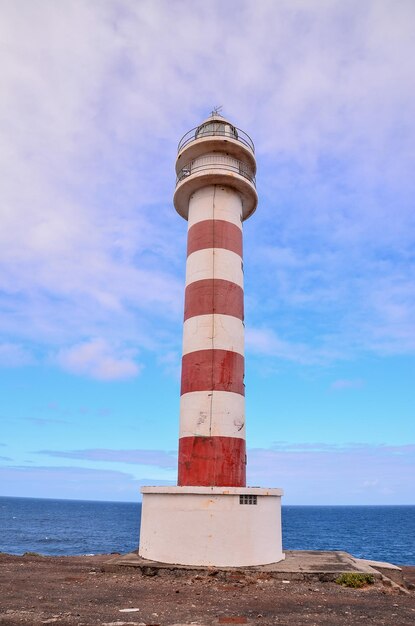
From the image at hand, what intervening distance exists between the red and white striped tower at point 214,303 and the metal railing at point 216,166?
0.12ft

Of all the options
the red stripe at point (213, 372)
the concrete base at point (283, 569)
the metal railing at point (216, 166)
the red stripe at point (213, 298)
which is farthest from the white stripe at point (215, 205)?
the concrete base at point (283, 569)

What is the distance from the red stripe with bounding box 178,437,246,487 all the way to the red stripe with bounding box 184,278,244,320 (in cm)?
419

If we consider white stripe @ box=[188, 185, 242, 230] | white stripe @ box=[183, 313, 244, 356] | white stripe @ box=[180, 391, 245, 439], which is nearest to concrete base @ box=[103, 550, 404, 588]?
white stripe @ box=[180, 391, 245, 439]

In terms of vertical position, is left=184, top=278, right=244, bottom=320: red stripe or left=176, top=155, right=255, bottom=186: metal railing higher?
left=176, top=155, right=255, bottom=186: metal railing

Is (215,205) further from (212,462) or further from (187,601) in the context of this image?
(187,601)

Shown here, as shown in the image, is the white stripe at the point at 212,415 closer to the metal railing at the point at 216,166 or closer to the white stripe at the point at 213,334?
the white stripe at the point at 213,334

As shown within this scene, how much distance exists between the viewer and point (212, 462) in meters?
14.2

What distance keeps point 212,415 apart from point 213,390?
0.78 m

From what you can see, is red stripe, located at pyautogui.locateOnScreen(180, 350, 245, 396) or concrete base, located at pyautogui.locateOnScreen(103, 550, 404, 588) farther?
red stripe, located at pyautogui.locateOnScreen(180, 350, 245, 396)

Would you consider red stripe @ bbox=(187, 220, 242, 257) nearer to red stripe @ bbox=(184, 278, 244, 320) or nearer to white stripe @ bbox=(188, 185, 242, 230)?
white stripe @ bbox=(188, 185, 242, 230)

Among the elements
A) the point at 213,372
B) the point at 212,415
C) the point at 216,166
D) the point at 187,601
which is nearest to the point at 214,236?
the point at 216,166

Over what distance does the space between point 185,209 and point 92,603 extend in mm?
13748

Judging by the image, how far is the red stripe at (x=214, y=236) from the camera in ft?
53.6

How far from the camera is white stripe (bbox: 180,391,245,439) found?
14.5 metres
